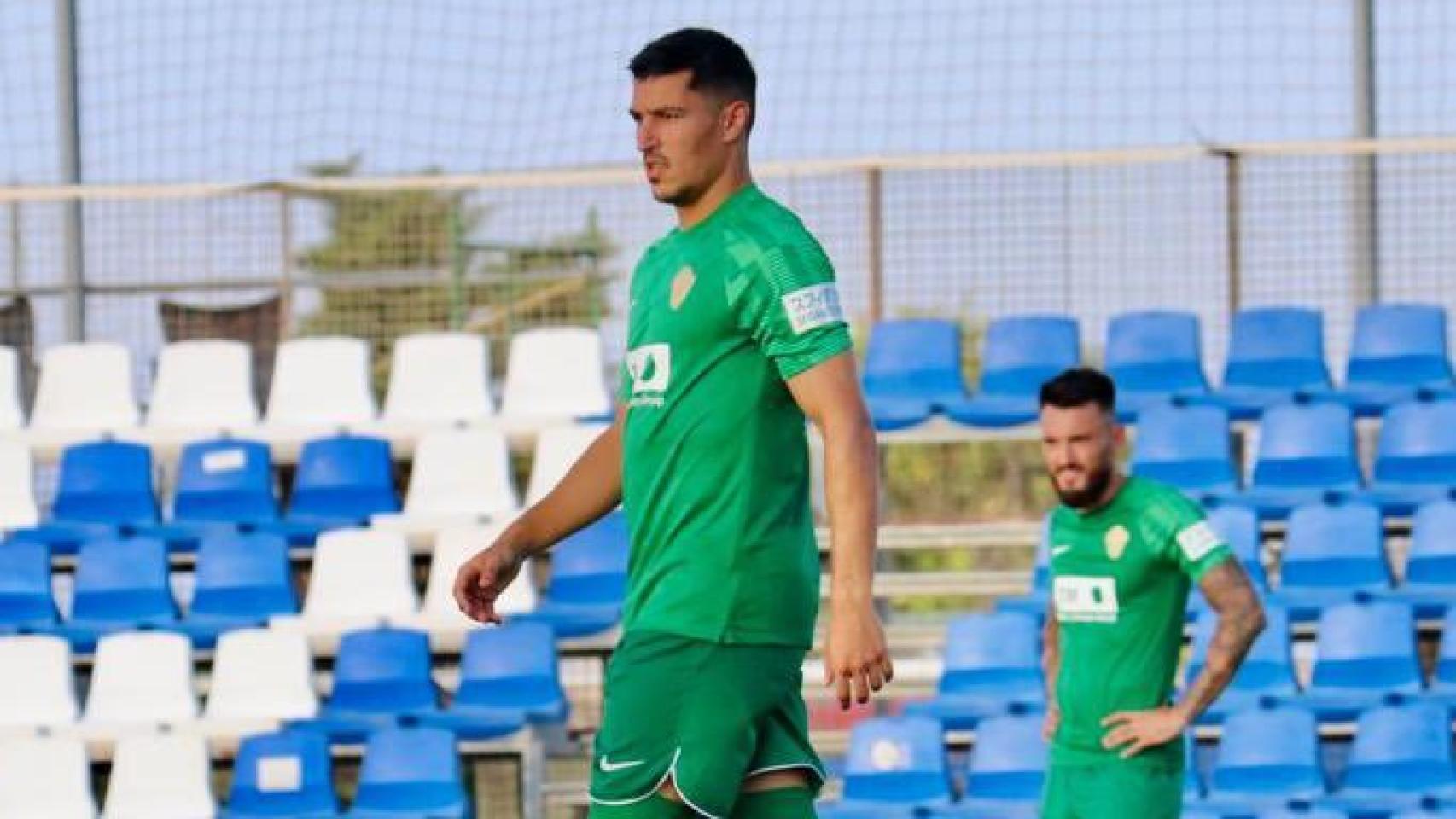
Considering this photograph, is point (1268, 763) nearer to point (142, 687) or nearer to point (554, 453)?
point (554, 453)

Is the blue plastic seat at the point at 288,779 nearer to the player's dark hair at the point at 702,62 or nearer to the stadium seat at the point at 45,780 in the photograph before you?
the stadium seat at the point at 45,780

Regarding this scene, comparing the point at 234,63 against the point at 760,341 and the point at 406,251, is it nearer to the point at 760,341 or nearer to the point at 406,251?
the point at 406,251

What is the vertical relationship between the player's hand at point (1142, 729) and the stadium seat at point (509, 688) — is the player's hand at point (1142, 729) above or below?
above

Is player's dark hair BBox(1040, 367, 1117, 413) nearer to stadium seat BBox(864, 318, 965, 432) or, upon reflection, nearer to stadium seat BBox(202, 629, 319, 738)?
stadium seat BBox(202, 629, 319, 738)

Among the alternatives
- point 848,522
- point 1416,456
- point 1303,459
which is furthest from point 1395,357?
point 848,522

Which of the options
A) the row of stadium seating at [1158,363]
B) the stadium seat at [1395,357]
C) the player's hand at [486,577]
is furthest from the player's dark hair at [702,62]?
the stadium seat at [1395,357]

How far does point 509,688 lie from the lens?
1256 cm

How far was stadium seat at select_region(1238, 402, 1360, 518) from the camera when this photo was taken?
13.0 meters

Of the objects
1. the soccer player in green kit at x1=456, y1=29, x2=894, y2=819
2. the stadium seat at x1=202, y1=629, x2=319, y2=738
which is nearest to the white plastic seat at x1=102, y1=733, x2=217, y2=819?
the stadium seat at x1=202, y1=629, x2=319, y2=738

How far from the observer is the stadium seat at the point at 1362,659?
1196 centimetres

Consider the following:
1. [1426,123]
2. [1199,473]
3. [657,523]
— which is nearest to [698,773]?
[657,523]

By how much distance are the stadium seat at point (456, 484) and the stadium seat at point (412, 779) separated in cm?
174

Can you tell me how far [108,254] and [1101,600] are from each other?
27.0 feet

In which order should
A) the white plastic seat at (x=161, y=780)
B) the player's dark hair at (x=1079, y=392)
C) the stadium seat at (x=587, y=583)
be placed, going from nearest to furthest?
1. the player's dark hair at (x=1079, y=392)
2. the white plastic seat at (x=161, y=780)
3. the stadium seat at (x=587, y=583)
